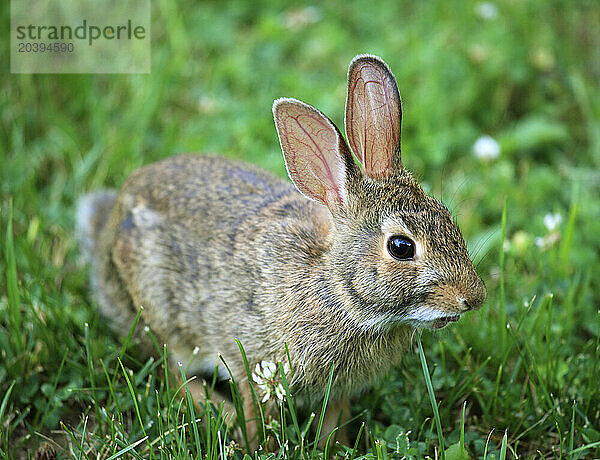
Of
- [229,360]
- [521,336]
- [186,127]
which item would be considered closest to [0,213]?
[186,127]

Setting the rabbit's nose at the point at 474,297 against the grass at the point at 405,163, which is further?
the grass at the point at 405,163

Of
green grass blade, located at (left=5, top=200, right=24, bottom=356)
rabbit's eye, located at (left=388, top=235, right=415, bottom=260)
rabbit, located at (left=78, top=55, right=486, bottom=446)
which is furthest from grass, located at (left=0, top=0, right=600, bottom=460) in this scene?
rabbit's eye, located at (left=388, top=235, right=415, bottom=260)

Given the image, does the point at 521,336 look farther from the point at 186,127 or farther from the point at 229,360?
the point at 186,127

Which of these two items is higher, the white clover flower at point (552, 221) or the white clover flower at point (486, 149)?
the white clover flower at point (486, 149)

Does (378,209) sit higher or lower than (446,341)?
higher

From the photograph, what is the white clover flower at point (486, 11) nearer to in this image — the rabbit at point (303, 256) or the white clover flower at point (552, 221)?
the white clover flower at point (552, 221)

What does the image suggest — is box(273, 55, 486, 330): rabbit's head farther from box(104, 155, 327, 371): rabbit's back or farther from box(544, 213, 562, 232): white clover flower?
box(544, 213, 562, 232): white clover flower

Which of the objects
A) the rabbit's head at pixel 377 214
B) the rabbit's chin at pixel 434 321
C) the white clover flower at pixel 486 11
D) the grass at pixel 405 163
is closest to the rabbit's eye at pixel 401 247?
the rabbit's head at pixel 377 214
